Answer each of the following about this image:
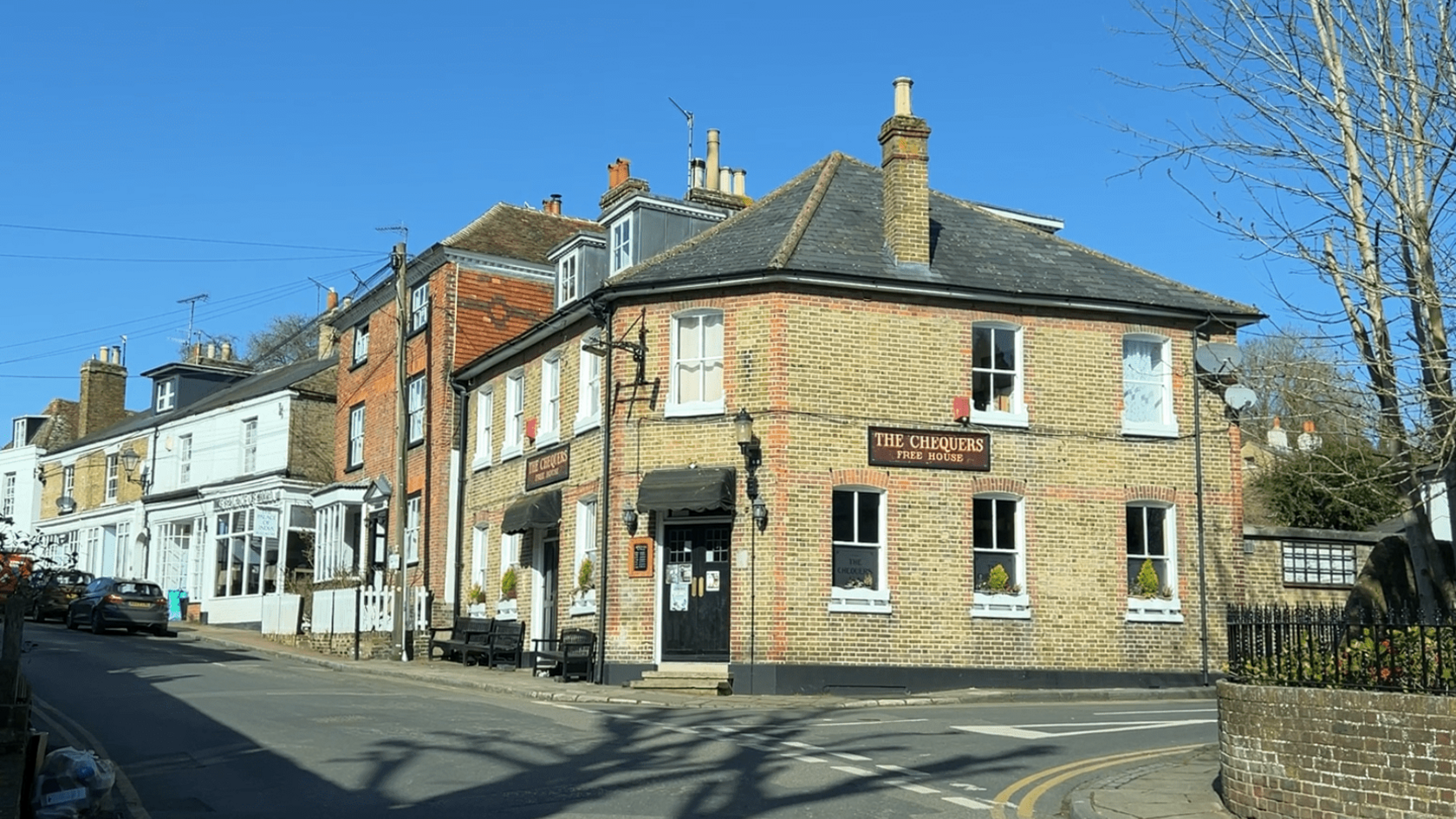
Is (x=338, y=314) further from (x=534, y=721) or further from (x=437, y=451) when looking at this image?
(x=534, y=721)

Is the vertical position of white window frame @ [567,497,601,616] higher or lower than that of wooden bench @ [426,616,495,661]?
higher

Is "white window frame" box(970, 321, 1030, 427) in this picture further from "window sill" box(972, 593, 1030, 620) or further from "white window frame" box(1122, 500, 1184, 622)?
"window sill" box(972, 593, 1030, 620)

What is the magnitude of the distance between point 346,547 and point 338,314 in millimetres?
7843

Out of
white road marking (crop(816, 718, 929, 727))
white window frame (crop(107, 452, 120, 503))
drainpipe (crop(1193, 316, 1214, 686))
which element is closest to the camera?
white road marking (crop(816, 718, 929, 727))

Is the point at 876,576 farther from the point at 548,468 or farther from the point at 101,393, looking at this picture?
the point at 101,393

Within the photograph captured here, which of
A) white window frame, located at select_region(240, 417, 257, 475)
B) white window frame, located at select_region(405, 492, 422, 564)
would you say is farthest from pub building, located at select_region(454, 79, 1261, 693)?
white window frame, located at select_region(240, 417, 257, 475)

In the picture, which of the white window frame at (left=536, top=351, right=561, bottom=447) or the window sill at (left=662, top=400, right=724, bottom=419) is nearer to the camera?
the window sill at (left=662, top=400, right=724, bottom=419)

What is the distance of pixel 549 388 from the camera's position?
2822cm

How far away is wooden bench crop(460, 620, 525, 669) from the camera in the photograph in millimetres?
27266

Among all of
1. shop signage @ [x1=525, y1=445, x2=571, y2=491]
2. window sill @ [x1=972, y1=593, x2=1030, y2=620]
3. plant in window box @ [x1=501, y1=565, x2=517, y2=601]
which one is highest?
shop signage @ [x1=525, y1=445, x2=571, y2=491]

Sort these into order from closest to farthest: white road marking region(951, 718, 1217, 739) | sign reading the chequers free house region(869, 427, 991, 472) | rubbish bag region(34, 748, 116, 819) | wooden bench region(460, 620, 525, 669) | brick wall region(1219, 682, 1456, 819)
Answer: brick wall region(1219, 682, 1456, 819) → rubbish bag region(34, 748, 116, 819) → white road marking region(951, 718, 1217, 739) → sign reading the chequers free house region(869, 427, 991, 472) → wooden bench region(460, 620, 525, 669)

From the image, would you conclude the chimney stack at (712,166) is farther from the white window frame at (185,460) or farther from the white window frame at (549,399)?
the white window frame at (185,460)

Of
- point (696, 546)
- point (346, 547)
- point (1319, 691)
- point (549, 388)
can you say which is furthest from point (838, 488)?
point (346, 547)

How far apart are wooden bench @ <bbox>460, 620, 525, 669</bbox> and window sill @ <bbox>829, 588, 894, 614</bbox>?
6888 mm
